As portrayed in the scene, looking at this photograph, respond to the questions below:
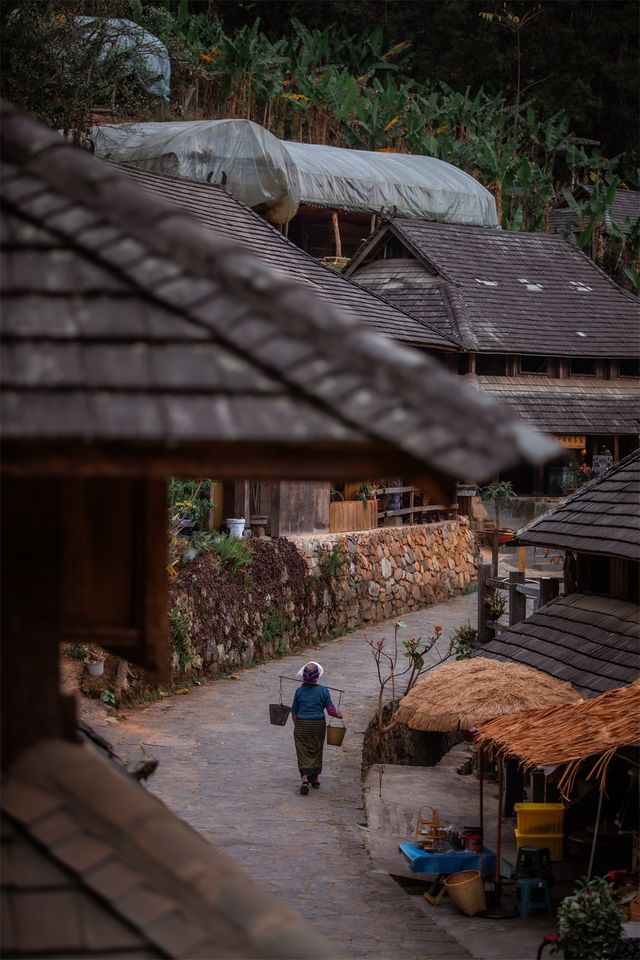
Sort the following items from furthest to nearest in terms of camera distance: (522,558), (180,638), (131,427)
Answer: (522,558) < (180,638) < (131,427)

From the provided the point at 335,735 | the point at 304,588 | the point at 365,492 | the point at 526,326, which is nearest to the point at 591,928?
the point at 335,735

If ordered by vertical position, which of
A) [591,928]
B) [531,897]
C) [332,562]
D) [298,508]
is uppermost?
[298,508]

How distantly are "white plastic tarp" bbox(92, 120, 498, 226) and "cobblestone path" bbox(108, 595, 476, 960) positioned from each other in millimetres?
13687

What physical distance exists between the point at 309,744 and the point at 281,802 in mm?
682

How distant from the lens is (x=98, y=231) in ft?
8.75

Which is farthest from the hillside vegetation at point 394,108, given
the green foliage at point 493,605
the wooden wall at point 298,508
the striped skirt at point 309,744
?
the striped skirt at point 309,744

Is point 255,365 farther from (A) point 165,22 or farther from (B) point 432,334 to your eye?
(A) point 165,22

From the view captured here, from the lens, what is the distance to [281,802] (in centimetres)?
1330

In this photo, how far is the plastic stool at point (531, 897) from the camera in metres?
11.4

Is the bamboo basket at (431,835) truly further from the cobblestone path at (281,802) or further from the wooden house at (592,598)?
the wooden house at (592,598)

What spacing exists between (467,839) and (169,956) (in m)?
10.0

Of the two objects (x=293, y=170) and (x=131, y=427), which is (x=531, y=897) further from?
(x=293, y=170)

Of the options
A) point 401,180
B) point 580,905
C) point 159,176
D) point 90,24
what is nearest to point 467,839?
point 580,905

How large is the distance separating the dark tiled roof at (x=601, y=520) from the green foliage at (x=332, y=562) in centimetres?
813
